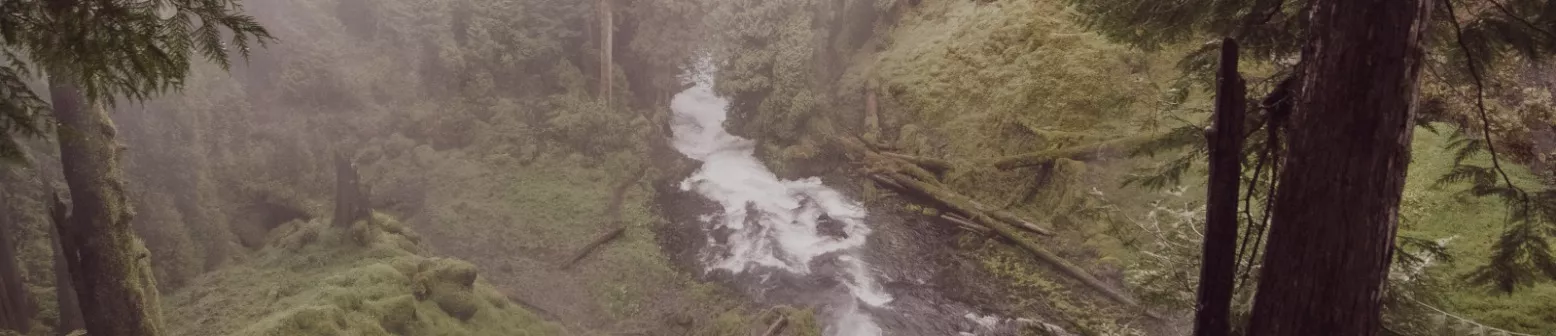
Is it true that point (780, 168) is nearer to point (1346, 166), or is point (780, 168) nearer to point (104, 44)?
point (104, 44)

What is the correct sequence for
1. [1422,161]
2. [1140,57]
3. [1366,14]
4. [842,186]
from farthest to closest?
[842,186] → [1140,57] → [1422,161] → [1366,14]

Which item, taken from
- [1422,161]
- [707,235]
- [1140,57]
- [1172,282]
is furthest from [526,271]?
[1422,161]

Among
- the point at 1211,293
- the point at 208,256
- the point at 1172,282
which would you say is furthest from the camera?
the point at 208,256

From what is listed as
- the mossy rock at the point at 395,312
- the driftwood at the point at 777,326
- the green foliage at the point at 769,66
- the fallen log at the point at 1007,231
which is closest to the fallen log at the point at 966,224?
the fallen log at the point at 1007,231

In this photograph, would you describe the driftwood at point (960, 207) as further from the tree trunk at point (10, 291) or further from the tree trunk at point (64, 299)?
the tree trunk at point (10, 291)

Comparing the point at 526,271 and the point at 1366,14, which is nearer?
the point at 1366,14

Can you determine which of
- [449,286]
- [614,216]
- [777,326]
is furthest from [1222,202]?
[614,216]

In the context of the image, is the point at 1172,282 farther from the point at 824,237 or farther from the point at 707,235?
the point at 707,235

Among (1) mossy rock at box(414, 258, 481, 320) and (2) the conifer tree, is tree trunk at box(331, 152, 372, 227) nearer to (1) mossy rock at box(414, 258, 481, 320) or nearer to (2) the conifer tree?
(1) mossy rock at box(414, 258, 481, 320)
